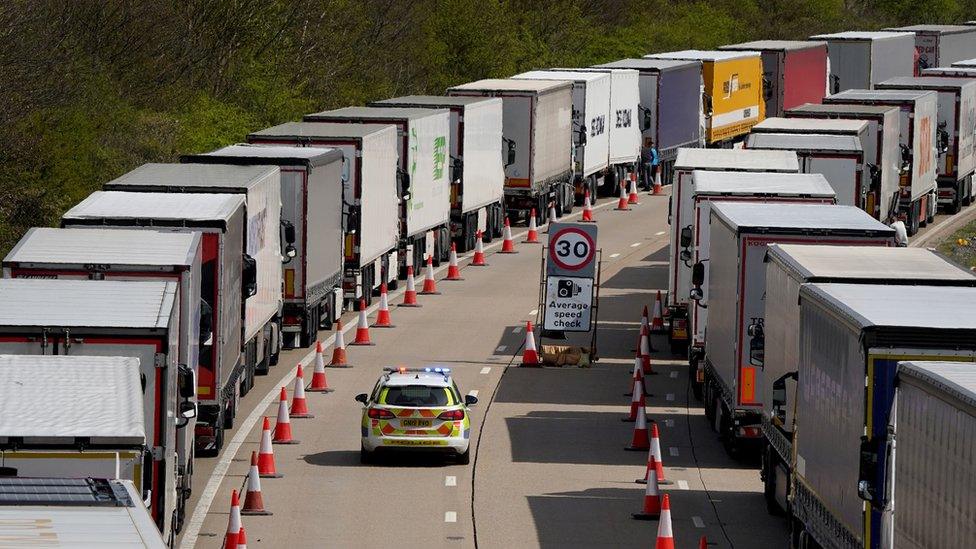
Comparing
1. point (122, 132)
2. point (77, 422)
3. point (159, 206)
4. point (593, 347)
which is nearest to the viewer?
point (77, 422)

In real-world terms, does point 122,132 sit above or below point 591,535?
above

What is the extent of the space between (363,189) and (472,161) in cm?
985

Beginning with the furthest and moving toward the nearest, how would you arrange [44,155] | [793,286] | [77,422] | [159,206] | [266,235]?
[44,155] < [266,235] < [159,206] < [793,286] < [77,422]

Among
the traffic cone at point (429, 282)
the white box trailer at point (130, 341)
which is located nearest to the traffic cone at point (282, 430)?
the white box trailer at point (130, 341)

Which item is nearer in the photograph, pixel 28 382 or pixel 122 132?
pixel 28 382

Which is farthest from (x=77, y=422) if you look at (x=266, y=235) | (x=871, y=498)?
(x=266, y=235)

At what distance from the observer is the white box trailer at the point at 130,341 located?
56.3 feet

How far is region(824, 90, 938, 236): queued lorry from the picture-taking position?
4766cm

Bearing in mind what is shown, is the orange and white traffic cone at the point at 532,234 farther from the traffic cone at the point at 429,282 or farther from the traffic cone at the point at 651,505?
the traffic cone at the point at 651,505

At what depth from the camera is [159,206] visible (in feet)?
80.1

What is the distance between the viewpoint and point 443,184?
137 ft

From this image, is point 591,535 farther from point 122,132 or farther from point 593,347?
point 122,132

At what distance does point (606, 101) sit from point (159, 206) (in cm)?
3232

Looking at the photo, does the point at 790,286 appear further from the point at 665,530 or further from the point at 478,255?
the point at 478,255
